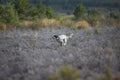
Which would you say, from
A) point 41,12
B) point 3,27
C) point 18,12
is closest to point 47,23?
point 18,12

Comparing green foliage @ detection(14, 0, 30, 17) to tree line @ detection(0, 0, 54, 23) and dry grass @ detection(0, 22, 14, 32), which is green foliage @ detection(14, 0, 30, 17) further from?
dry grass @ detection(0, 22, 14, 32)

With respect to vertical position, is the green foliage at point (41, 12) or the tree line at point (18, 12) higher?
the tree line at point (18, 12)

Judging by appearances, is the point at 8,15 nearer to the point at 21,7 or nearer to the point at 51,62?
the point at 21,7

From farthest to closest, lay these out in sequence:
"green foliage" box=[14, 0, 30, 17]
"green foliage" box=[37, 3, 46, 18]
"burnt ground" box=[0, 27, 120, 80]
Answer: "green foliage" box=[37, 3, 46, 18] → "green foliage" box=[14, 0, 30, 17] → "burnt ground" box=[0, 27, 120, 80]

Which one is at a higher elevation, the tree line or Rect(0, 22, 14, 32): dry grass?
the tree line

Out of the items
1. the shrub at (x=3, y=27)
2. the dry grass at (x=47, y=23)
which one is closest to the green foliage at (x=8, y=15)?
the shrub at (x=3, y=27)

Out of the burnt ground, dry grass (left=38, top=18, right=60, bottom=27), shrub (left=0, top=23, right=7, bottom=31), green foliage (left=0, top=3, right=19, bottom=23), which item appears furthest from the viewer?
dry grass (left=38, top=18, right=60, bottom=27)

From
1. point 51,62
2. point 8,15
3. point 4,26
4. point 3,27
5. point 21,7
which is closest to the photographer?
point 51,62

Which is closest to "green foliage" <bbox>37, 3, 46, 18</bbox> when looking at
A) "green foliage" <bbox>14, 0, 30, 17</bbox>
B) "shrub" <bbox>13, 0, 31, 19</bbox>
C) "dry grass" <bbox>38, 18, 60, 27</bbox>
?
"shrub" <bbox>13, 0, 31, 19</bbox>

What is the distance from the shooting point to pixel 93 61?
8398 mm

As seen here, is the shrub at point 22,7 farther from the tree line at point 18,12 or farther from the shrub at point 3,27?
the shrub at point 3,27

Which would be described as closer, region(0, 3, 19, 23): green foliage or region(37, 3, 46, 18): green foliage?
region(0, 3, 19, 23): green foliage

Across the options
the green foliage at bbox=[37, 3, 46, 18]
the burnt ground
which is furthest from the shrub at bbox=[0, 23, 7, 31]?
the burnt ground

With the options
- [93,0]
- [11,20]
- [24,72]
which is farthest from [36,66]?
[93,0]
